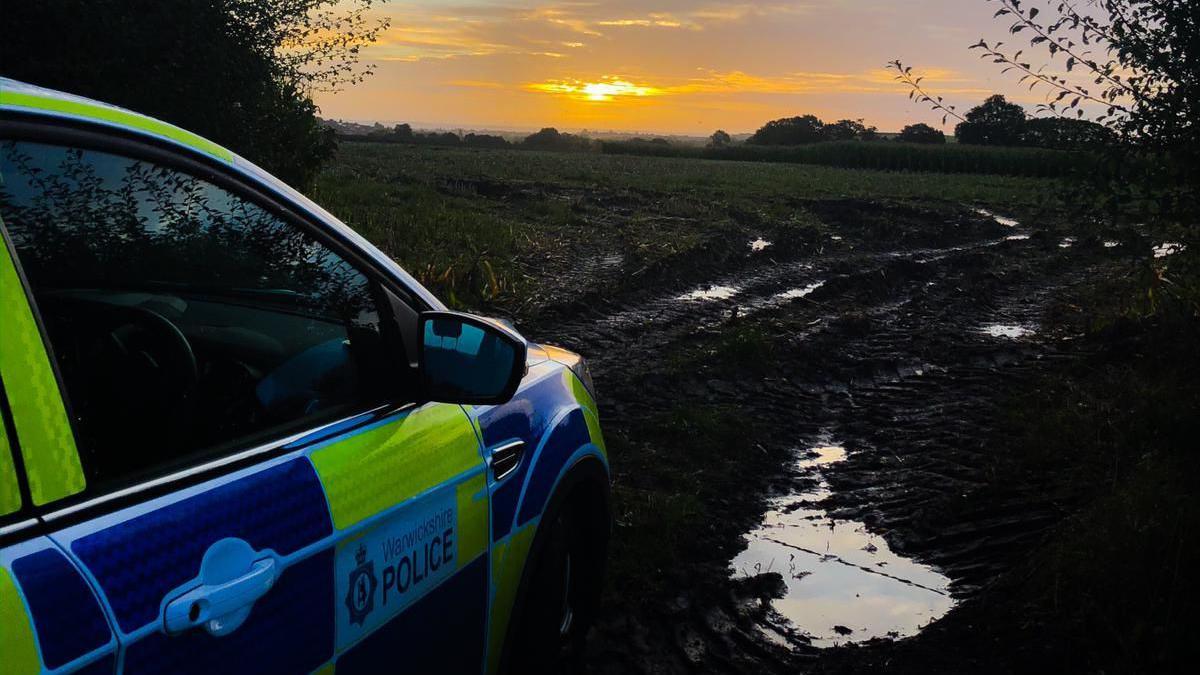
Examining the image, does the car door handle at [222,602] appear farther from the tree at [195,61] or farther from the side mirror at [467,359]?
the tree at [195,61]

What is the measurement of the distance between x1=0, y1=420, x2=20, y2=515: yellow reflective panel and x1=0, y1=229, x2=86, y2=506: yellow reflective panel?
0.02 meters

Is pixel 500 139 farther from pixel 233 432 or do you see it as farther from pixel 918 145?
pixel 233 432

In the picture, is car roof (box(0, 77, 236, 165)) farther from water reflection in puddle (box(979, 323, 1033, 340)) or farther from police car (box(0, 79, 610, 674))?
water reflection in puddle (box(979, 323, 1033, 340))

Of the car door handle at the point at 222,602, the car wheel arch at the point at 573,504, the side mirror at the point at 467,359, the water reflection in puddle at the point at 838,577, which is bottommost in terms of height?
the water reflection in puddle at the point at 838,577

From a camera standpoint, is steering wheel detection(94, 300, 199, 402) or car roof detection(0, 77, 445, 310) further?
steering wheel detection(94, 300, 199, 402)

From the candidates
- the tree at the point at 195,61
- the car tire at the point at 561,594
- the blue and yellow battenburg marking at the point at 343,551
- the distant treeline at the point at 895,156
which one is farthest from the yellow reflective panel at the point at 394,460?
the distant treeline at the point at 895,156

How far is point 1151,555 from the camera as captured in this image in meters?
3.86

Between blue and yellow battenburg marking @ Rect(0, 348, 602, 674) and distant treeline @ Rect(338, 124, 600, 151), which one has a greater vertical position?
distant treeline @ Rect(338, 124, 600, 151)

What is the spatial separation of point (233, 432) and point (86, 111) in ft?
2.00

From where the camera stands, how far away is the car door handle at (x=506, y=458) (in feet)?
8.33

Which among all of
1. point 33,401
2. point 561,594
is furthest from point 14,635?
point 561,594

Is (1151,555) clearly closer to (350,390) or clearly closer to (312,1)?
(350,390)

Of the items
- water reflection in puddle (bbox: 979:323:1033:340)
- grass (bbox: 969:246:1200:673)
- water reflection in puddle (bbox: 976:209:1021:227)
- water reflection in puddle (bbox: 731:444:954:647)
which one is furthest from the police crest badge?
water reflection in puddle (bbox: 976:209:1021:227)

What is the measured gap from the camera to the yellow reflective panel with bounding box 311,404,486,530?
6.31 ft
